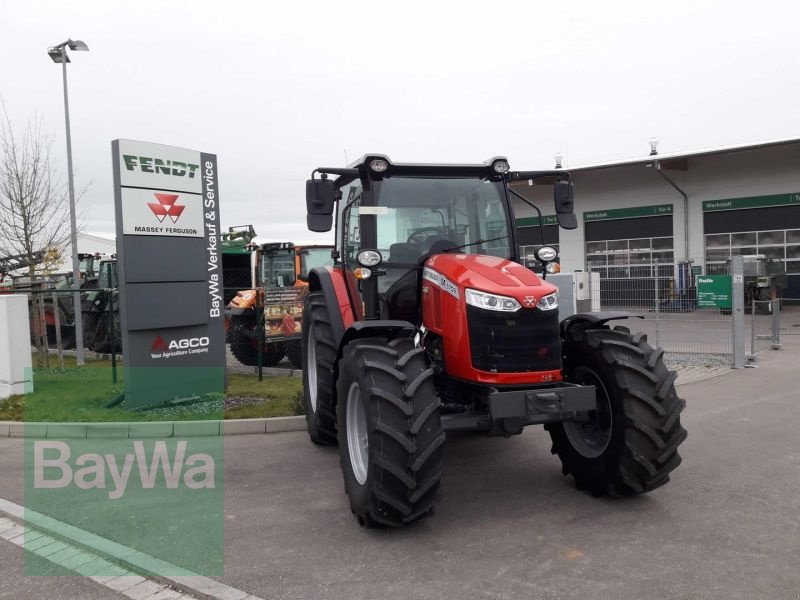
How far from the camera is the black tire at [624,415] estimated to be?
15.1ft

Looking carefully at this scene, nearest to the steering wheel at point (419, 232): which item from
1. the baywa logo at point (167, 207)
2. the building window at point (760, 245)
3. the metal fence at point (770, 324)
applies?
the baywa logo at point (167, 207)

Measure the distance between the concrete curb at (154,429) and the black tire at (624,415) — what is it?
364 centimetres

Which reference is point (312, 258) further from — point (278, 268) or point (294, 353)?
point (294, 353)

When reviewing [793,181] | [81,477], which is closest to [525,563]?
[81,477]

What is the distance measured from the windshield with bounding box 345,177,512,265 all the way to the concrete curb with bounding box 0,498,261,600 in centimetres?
268

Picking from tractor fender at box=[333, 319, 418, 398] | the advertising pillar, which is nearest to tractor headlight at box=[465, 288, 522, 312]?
tractor fender at box=[333, 319, 418, 398]

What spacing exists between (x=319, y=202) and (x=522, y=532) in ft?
9.30

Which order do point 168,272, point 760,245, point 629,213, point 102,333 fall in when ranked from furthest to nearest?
point 629,213 → point 760,245 → point 102,333 → point 168,272

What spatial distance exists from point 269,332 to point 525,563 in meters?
7.66

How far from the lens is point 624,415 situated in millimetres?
4637

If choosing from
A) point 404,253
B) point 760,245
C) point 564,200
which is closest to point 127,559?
point 404,253

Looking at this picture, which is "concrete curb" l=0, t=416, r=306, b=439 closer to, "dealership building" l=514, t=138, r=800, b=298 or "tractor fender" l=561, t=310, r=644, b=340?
"tractor fender" l=561, t=310, r=644, b=340

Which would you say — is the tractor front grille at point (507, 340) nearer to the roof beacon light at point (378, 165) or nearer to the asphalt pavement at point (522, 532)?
the asphalt pavement at point (522, 532)

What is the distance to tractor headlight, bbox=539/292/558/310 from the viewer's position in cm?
475
